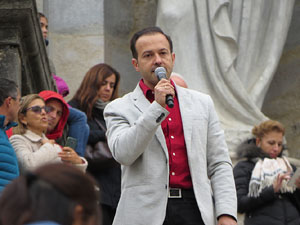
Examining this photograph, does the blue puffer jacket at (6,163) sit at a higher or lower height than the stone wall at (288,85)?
higher

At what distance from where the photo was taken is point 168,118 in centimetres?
370

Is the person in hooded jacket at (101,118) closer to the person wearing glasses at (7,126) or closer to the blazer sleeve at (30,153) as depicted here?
the blazer sleeve at (30,153)

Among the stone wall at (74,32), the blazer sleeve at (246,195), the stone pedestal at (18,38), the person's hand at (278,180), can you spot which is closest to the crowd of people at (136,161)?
the stone pedestal at (18,38)

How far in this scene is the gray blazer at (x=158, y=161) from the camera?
11.3ft

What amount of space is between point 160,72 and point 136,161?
0.36 m

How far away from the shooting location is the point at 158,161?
354cm

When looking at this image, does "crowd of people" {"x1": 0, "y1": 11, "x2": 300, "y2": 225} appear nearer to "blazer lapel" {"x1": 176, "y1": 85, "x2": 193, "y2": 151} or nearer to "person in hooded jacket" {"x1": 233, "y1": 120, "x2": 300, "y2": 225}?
"blazer lapel" {"x1": 176, "y1": 85, "x2": 193, "y2": 151}

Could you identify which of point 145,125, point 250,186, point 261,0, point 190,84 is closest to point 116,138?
point 145,125

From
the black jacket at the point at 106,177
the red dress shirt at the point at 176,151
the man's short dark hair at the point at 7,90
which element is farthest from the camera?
the black jacket at the point at 106,177

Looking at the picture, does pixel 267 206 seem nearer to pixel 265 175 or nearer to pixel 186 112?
pixel 265 175

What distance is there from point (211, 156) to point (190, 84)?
4.44m

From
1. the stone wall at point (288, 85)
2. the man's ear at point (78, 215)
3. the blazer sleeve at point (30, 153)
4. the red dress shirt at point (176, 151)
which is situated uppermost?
the man's ear at point (78, 215)

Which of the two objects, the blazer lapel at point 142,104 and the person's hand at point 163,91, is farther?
the blazer lapel at point 142,104

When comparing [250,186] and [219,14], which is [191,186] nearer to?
[250,186]
